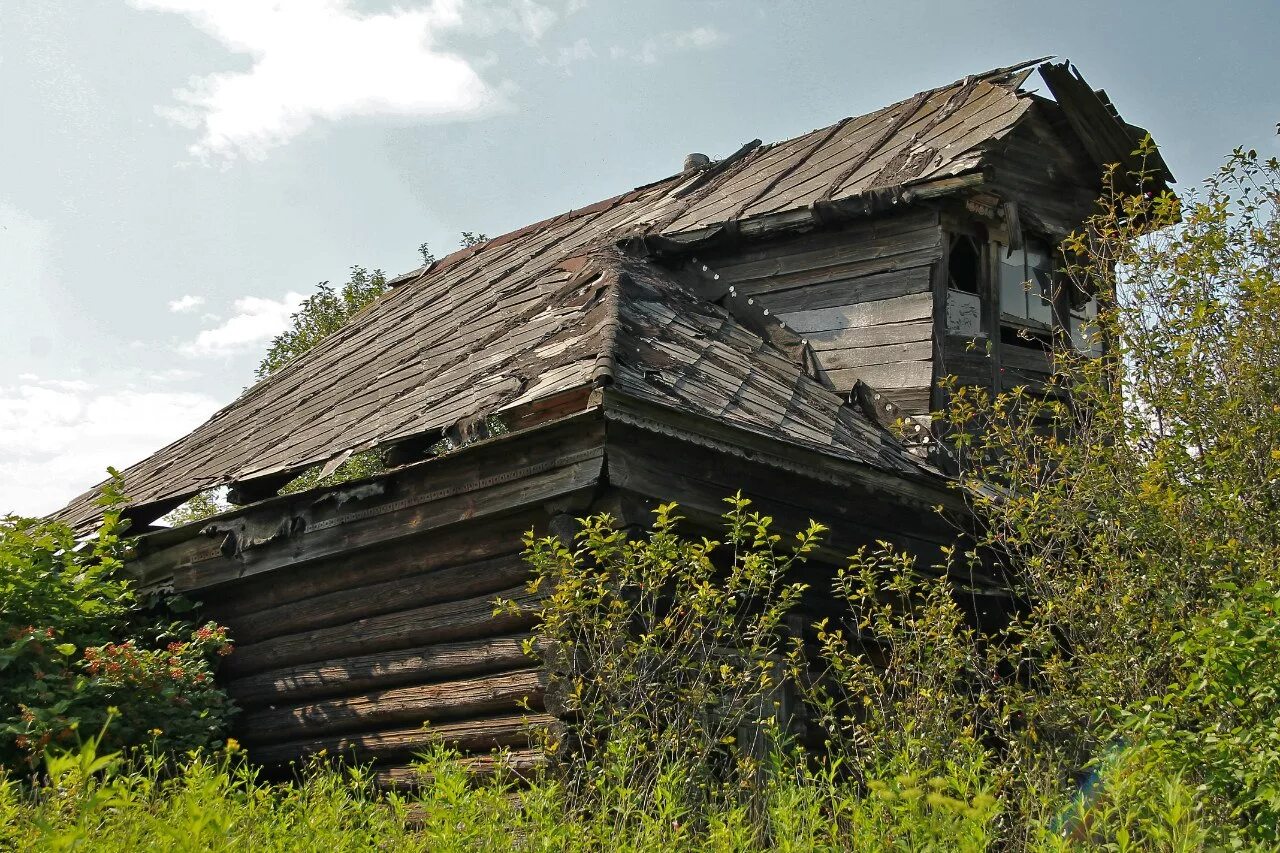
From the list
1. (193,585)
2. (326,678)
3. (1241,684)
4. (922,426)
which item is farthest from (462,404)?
(1241,684)

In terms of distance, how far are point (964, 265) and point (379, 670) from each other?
237 inches

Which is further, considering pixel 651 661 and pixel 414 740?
pixel 414 740

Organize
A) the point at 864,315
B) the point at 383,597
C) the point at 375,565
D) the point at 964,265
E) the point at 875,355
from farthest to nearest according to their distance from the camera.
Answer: the point at 964,265
the point at 864,315
the point at 875,355
the point at 375,565
the point at 383,597

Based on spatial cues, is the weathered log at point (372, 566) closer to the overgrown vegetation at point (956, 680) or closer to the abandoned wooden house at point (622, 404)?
the abandoned wooden house at point (622, 404)

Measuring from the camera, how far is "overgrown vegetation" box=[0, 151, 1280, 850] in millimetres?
4121

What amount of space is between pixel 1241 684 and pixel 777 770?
1.69m

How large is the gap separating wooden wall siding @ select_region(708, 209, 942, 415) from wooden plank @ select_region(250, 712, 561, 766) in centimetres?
401

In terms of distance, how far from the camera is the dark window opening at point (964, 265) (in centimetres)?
974

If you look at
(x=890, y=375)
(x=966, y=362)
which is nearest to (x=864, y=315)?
(x=890, y=375)

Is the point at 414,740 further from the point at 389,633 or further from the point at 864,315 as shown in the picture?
the point at 864,315

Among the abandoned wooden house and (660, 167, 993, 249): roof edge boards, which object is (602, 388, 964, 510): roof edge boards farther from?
(660, 167, 993, 249): roof edge boards

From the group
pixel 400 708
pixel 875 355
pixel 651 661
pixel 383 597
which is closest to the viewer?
pixel 651 661

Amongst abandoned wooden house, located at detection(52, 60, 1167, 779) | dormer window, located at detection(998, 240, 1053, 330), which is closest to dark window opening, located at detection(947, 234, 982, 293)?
abandoned wooden house, located at detection(52, 60, 1167, 779)

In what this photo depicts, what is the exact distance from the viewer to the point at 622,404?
19.8 ft
